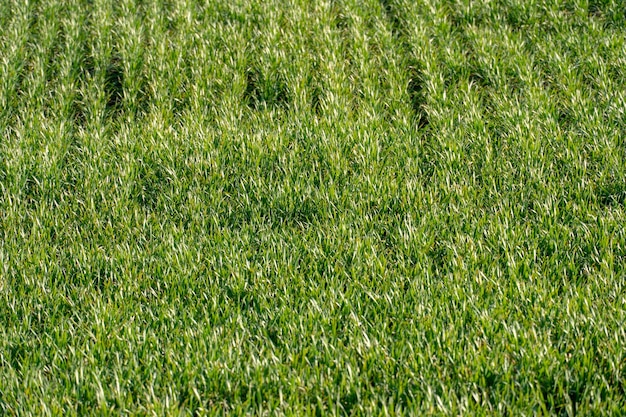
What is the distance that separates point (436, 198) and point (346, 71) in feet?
4.47

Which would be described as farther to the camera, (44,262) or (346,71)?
(346,71)

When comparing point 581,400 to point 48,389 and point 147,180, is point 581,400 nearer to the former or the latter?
point 48,389

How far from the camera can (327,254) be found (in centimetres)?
319

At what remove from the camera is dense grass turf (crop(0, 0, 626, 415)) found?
8.55 ft

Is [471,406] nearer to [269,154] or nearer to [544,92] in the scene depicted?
[269,154]

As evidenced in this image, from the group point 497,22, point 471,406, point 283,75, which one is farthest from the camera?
point 497,22

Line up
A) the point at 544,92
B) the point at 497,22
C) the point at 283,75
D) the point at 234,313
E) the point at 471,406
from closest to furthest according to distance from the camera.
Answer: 1. the point at 471,406
2. the point at 234,313
3. the point at 544,92
4. the point at 283,75
5. the point at 497,22

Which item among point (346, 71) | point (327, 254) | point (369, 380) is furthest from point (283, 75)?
point (369, 380)

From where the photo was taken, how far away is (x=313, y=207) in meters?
3.47

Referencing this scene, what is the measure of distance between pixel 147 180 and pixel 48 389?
1363 mm

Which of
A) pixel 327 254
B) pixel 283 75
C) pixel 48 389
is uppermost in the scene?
pixel 283 75

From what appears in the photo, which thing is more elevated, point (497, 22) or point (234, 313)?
point (497, 22)

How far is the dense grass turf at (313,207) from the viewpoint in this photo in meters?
2.61

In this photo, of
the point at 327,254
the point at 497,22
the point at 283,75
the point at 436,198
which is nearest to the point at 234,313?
the point at 327,254
